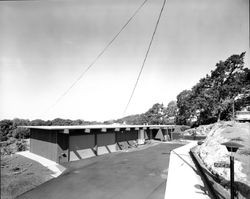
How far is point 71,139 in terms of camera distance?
11.4 meters

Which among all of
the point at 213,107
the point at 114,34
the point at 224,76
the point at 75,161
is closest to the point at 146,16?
the point at 114,34

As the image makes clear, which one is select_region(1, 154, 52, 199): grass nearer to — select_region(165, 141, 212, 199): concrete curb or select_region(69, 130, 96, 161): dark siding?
select_region(69, 130, 96, 161): dark siding

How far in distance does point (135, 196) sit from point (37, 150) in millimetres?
10496

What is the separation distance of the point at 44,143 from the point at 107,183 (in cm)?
720

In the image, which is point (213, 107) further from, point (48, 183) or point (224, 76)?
point (48, 183)

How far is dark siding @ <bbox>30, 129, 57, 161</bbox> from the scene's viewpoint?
35.2 ft

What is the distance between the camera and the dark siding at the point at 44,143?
422 inches

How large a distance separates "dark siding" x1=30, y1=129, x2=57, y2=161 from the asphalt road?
80.4 inches

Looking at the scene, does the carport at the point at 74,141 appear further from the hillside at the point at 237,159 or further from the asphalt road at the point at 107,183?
the hillside at the point at 237,159

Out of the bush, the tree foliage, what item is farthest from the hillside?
the tree foliage

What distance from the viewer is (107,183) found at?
703 centimetres

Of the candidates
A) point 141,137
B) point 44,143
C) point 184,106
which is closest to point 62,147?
point 44,143

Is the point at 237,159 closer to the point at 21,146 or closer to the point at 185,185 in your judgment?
the point at 185,185

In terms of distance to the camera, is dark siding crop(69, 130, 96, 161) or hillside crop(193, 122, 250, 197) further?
dark siding crop(69, 130, 96, 161)
